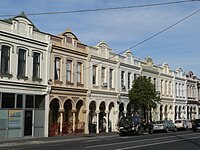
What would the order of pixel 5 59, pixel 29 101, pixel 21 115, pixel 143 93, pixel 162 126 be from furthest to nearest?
pixel 143 93
pixel 162 126
pixel 29 101
pixel 21 115
pixel 5 59

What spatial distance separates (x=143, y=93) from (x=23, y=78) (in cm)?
1879

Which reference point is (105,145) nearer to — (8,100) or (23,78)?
(8,100)

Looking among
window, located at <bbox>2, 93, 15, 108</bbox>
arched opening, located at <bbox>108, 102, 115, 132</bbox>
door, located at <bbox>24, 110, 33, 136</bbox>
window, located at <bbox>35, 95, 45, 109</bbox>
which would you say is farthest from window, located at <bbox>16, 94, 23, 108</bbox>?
arched opening, located at <bbox>108, 102, 115, 132</bbox>

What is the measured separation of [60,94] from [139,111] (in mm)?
18498

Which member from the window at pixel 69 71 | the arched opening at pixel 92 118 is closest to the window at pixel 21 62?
the window at pixel 69 71

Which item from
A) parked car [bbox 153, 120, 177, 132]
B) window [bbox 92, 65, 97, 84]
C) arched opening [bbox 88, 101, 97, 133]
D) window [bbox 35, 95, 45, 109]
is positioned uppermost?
window [bbox 92, 65, 97, 84]

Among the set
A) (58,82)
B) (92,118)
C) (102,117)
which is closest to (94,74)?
(92,118)

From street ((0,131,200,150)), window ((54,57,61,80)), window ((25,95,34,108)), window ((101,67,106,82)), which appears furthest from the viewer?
window ((101,67,106,82))

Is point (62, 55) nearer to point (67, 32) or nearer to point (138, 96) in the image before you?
point (67, 32)

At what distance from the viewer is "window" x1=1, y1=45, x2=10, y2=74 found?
2838 centimetres

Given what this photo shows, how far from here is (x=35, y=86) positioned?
103 feet

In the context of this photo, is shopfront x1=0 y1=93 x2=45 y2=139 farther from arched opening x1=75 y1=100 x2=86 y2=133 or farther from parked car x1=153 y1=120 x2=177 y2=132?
parked car x1=153 y1=120 x2=177 y2=132

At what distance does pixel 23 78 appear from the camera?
3017cm

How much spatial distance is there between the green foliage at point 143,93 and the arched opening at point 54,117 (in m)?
Result: 13.3
